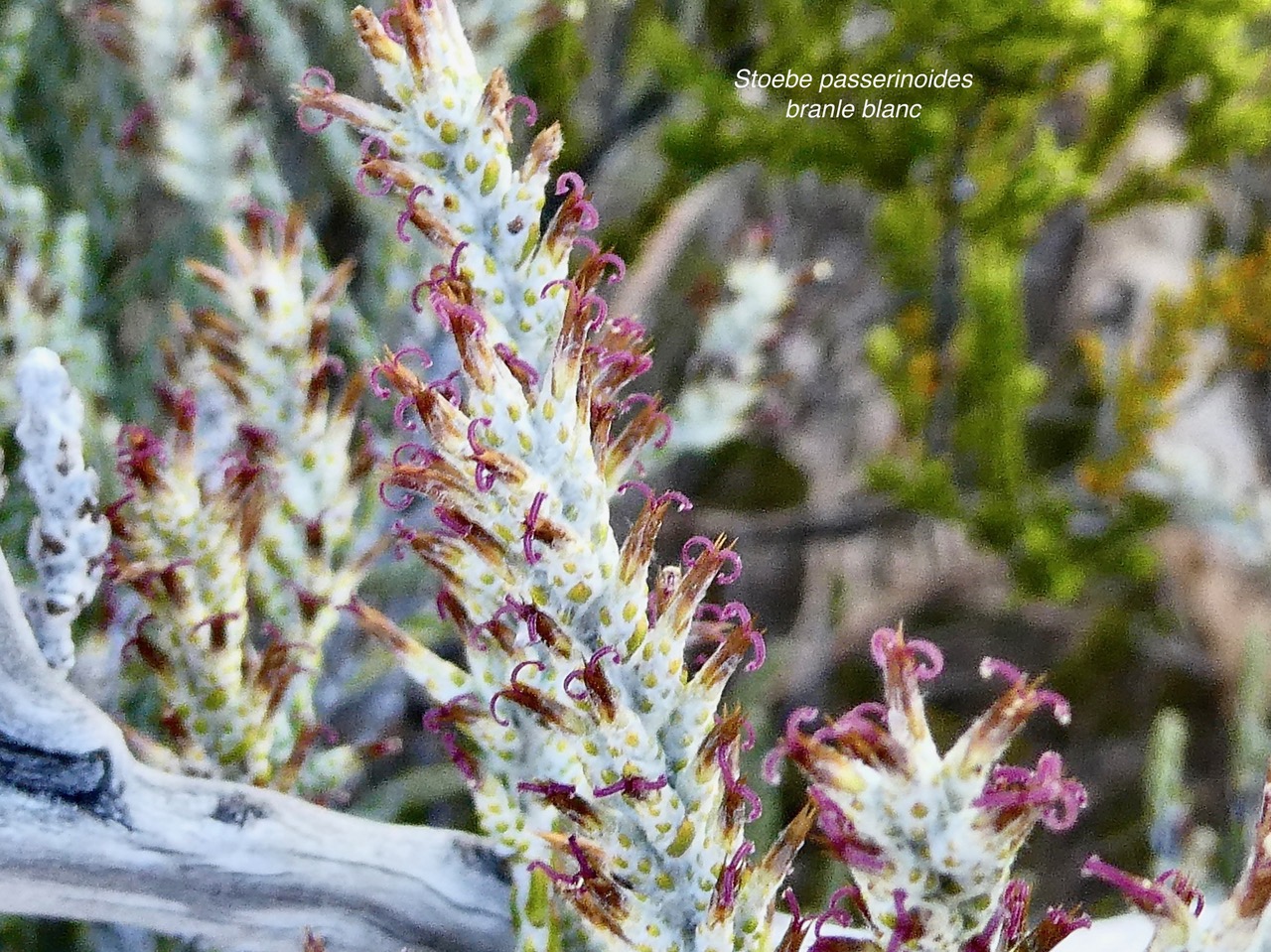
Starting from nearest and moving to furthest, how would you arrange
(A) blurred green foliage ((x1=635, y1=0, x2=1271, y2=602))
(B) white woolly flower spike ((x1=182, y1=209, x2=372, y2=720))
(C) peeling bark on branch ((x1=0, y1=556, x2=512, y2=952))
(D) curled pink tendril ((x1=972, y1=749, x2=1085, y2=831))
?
(D) curled pink tendril ((x1=972, y1=749, x2=1085, y2=831))
(C) peeling bark on branch ((x1=0, y1=556, x2=512, y2=952))
(B) white woolly flower spike ((x1=182, y1=209, x2=372, y2=720))
(A) blurred green foliage ((x1=635, y1=0, x2=1271, y2=602))

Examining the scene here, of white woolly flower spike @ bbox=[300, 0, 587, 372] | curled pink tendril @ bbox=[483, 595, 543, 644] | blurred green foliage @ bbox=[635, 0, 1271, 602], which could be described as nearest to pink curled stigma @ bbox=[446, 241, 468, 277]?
white woolly flower spike @ bbox=[300, 0, 587, 372]

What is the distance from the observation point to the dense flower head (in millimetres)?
352

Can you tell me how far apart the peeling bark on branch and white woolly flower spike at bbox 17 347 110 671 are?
0.10 feet

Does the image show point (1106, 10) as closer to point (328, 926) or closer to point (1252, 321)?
point (1252, 321)

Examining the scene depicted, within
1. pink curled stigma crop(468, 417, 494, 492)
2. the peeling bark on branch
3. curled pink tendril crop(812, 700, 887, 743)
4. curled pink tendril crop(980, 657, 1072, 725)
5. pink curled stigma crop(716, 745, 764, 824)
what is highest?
pink curled stigma crop(468, 417, 494, 492)

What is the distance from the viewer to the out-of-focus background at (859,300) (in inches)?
35.0

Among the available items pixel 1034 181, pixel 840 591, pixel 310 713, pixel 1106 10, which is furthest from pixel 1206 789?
pixel 310 713

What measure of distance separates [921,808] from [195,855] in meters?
0.34

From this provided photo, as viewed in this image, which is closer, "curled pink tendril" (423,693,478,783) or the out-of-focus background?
"curled pink tendril" (423,693,478,783)

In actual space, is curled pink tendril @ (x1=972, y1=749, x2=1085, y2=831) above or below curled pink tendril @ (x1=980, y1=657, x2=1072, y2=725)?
below

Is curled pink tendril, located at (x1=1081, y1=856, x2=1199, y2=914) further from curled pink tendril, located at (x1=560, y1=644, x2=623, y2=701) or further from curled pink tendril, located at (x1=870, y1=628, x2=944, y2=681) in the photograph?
curled pink tendril, located at (x1=560, y1=644, x2=623, y2=701)

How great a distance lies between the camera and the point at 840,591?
4.58ft

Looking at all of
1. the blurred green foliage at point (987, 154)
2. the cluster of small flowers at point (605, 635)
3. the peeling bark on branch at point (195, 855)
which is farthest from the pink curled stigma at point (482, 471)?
the blurred green foliage at point (987, 154)

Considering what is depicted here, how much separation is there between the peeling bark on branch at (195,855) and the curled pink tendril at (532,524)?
0.76 ft
